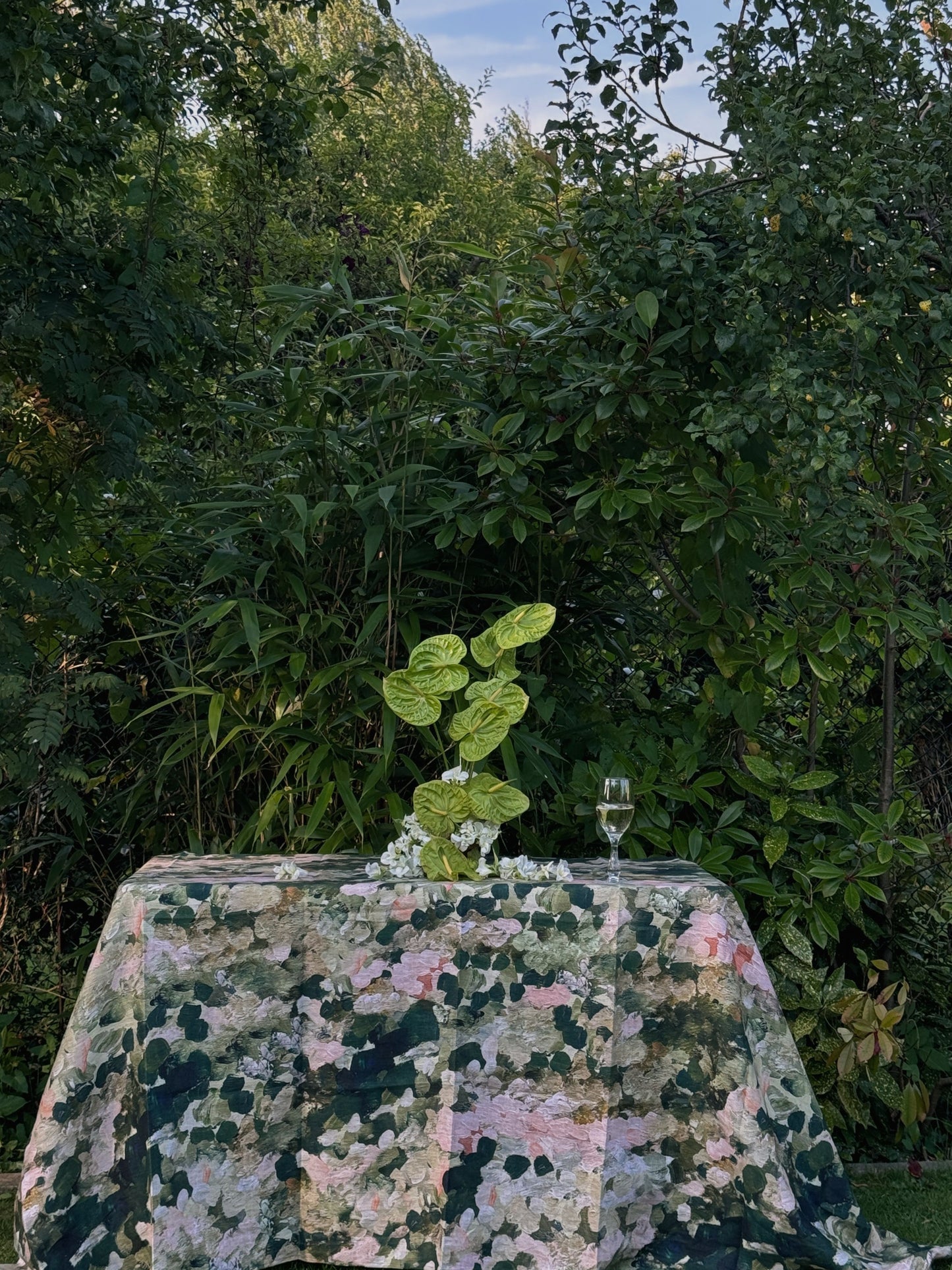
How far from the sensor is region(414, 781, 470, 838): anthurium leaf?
7.40ft

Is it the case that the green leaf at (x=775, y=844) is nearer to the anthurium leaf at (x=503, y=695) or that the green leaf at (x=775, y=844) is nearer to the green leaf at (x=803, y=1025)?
the green leaf at (x=803, y=1025)

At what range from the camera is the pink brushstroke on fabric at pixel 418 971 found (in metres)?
2.18

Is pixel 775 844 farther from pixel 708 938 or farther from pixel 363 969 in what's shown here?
pixel 363 969

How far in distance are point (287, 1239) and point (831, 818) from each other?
163 cm

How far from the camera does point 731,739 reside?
3.32 meters

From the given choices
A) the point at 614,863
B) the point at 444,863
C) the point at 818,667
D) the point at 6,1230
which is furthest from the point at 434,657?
the point at 6,1230

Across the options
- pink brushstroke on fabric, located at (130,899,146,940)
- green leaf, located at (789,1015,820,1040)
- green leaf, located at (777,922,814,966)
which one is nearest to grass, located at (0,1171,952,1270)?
green leaf, located at (789,1015,820,1040)

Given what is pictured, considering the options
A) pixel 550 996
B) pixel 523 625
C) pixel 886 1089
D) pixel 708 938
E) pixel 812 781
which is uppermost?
pixel 523 625

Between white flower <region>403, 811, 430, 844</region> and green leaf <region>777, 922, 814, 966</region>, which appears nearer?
white flower <region>403, 811, 430, 844</region>

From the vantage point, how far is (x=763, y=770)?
10.2 feet

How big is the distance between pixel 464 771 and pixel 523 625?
0.30 m

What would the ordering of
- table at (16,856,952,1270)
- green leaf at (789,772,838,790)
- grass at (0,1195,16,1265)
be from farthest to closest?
green leaf at (789,772,838,790)
grass at (0,1195,16,1265)
table at (16,856,952,1270)

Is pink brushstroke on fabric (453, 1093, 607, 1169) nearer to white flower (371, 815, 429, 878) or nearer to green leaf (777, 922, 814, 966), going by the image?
white flower (371, 815, 429, 878)

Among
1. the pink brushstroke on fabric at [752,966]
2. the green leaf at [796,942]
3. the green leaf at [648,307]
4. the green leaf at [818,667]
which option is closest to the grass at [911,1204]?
the green leaf at [796,942]
